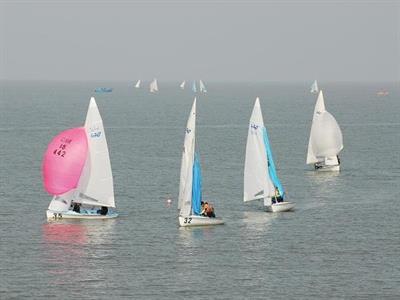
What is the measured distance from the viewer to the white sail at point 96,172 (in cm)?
9281

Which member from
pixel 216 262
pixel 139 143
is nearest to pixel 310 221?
pixel 216 262

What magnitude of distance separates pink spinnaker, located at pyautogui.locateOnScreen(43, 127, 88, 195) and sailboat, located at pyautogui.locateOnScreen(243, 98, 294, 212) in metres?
16.1

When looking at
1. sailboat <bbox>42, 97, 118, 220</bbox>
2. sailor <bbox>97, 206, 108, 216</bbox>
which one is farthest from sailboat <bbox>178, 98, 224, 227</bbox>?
sailboat <bbox>42, 97, 118, 220</bbox>

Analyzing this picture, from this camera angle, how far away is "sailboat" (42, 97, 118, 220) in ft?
299

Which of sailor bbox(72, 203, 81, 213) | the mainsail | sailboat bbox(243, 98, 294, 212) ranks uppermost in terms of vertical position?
the mainsail

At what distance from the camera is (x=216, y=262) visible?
76.9 m

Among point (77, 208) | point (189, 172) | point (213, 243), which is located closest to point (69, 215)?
point (77, 208)

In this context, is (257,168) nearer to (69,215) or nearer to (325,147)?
(69,215)

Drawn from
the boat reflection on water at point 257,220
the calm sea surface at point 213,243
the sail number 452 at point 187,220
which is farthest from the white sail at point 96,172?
the boat reflection on water at point 257,220

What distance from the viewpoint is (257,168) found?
9919 centimetres

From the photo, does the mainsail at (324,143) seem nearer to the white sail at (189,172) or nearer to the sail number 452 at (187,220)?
the white sail at (189,172)

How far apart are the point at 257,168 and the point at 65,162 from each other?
18507 millimetres

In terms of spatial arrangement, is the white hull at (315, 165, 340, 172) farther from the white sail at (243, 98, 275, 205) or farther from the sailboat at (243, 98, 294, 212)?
the white sail at (243, 98, 275, 205)

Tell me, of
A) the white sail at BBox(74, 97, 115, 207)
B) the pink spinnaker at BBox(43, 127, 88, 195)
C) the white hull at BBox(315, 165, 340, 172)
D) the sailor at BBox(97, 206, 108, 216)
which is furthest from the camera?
the white hull at BBox(315, 165, 340, 172)
